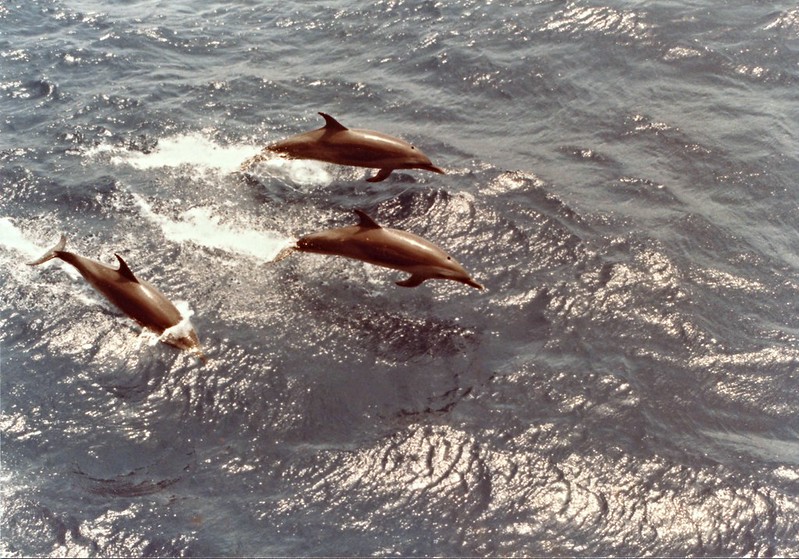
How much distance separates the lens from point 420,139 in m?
12.9

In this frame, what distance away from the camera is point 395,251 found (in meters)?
9.70

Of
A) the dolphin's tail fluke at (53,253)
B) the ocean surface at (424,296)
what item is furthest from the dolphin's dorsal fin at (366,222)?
the dolphin's tail fluke at (53,253)

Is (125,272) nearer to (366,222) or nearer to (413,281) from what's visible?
(366,222)

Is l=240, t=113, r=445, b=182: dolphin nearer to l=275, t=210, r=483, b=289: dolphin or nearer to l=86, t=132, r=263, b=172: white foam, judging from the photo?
l=86, t=132, r=263, b=172: white foam

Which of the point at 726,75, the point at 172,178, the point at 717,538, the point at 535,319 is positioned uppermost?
the point at 726,75

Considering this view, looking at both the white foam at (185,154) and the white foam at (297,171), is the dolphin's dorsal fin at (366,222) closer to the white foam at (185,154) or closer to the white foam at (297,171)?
the white foam at (297,171)

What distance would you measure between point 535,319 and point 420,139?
15.0ft

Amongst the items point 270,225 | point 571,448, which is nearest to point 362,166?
point 270,225

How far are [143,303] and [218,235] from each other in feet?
6.67

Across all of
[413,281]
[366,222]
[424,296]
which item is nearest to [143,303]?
[366,222]

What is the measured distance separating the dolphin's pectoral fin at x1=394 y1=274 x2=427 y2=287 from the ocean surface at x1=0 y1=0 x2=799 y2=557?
27 cm

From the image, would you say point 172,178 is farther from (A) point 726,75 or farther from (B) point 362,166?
(A) point 726,75

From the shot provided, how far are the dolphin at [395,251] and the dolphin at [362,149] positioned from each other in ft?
5.27

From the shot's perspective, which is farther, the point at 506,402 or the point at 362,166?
the point at 362,166
